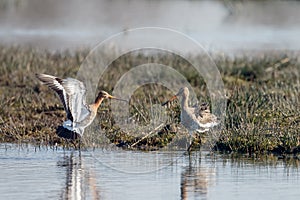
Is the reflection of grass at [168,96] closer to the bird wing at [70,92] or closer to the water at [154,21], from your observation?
the bird wing at [70,92]

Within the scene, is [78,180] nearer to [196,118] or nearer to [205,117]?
[196,118]

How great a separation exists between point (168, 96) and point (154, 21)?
14.6 m

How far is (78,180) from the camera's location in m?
9.12

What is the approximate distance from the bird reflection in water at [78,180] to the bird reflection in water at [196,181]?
84cm

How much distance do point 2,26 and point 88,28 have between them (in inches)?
98.9

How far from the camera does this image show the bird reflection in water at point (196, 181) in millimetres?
8414

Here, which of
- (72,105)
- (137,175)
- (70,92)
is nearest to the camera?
(137,175)

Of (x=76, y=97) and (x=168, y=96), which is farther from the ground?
(x=168, y=96)

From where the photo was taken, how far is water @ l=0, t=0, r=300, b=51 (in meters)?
23.4

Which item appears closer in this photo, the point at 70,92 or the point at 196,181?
the point at 196,181

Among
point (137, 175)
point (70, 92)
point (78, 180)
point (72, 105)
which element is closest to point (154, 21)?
point (72, 105)

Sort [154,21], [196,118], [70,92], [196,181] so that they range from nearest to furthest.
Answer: [196,181] → [70,92] → [196,118] → [154,21]

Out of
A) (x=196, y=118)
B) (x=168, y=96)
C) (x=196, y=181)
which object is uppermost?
(x=168, y=96)

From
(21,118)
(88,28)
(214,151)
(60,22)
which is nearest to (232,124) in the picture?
(214,151)
